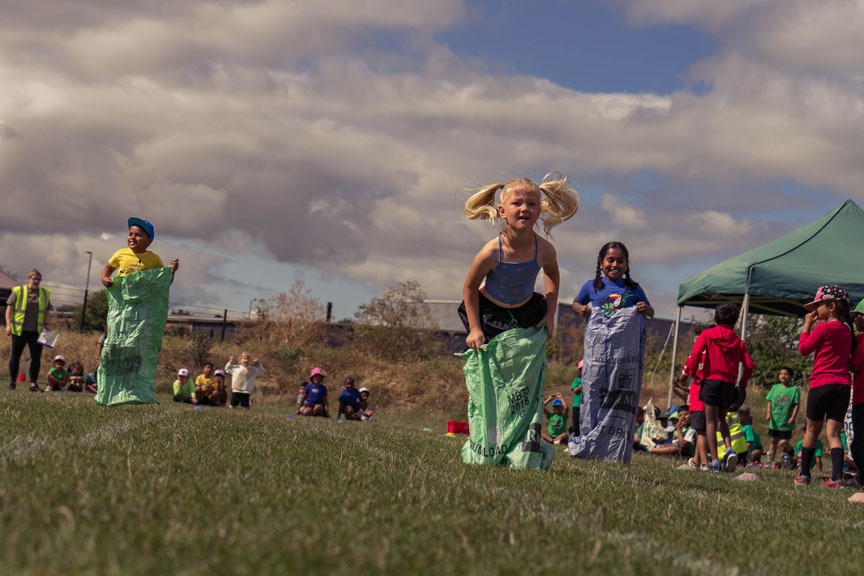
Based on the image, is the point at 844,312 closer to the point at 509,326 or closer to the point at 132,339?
the point at 509,326

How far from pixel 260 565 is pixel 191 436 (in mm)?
3668

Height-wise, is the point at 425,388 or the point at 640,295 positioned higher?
the point at 640,295

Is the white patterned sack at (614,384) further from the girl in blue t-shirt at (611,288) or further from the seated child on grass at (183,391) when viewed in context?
the seated child on grass at (183,391)

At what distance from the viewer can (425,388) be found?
25.1 metres

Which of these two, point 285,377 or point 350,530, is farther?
point 285,377

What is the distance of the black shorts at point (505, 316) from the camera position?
6074 millimetres

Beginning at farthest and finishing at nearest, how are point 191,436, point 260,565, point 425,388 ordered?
point 425,388 < point 191,436 < point 260,565

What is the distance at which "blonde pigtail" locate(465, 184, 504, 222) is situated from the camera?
6.34m

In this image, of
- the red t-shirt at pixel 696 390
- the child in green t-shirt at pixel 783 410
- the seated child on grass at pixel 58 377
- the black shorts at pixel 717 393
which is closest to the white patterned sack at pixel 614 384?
the black shorts at pixel 717 393

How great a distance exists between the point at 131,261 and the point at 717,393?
694 cm

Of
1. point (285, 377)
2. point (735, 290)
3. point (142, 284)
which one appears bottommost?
point (285, 377)

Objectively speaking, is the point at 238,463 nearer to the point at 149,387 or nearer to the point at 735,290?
the point at 149,387

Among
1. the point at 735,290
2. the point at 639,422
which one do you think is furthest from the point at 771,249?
the point at 639,422

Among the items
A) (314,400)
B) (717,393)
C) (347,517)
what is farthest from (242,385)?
(347,517)
